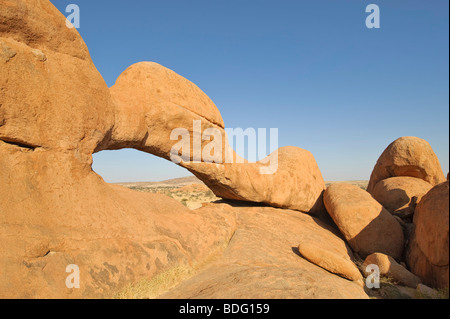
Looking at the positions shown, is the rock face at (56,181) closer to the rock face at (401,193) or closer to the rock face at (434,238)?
the rock face at (434,238)

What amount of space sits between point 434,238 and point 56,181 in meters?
6.50

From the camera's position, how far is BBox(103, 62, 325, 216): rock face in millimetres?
6445

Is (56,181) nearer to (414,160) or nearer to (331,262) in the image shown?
(331,262)

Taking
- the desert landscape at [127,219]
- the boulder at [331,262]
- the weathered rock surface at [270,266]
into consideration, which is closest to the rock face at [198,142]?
the desert landscape at [127,219]

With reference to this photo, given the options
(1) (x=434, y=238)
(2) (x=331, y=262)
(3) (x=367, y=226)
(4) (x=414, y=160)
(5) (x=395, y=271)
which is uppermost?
(4) (x=414, y=160)

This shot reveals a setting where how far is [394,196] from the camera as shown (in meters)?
9.93

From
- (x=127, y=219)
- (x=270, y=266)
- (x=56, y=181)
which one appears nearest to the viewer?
(x=56, y=181)

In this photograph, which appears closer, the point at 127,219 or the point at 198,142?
the point at 127,219

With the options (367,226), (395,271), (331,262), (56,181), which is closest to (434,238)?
(395,271)

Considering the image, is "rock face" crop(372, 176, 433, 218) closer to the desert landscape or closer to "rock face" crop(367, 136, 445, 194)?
"rock face" crop(367, 136, 445, 194)

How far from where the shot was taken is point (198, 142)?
7910 millimetres

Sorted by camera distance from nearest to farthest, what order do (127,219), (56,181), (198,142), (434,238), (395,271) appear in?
(56,181) < (434,238) < (127,219) < (395,271) < (198,142)

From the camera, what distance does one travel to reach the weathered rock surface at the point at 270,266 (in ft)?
14.1

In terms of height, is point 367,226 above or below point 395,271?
above
